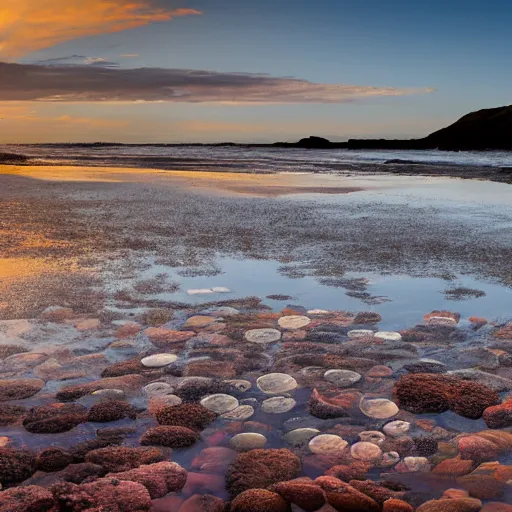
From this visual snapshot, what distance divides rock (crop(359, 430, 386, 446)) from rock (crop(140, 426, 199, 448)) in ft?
2.23

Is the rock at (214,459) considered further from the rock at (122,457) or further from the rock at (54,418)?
the rock at (54,418)

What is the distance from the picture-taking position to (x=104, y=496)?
195 centimetres

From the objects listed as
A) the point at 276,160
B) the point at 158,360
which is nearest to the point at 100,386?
the point at 158,360

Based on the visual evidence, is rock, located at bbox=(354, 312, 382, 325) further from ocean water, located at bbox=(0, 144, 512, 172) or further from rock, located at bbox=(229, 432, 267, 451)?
ocean water, located at bbox=(0, 144, 512, 172)

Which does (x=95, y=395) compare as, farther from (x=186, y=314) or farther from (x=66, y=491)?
(x=186, y=314)

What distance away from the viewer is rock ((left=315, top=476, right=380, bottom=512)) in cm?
193

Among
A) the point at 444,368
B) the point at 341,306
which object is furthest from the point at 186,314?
the point at 444,368

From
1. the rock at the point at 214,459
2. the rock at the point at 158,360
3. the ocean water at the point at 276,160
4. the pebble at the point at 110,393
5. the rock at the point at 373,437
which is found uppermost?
the ocean water at the point at 276,160

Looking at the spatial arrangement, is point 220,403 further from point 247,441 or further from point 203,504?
point 203,504

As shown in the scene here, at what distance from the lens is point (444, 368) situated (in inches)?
123

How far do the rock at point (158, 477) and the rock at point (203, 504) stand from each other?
0.08 metres

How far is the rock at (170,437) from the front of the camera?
91.7 inches

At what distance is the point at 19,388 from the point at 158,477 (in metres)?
1.10

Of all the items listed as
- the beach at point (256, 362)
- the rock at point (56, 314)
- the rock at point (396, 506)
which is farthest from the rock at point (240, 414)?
the rock at point (56, 314)
